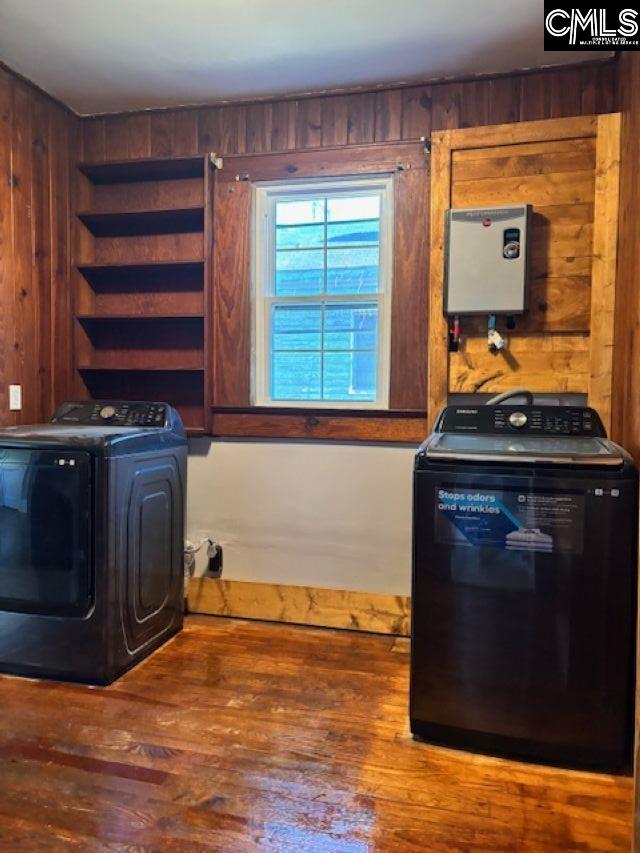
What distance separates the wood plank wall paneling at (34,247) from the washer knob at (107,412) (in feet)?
1.20

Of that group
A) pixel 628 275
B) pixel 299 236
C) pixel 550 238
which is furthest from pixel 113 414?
pixel 628 275

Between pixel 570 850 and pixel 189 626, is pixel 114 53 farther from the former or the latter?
pixel 570 850

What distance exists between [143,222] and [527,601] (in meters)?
2.64

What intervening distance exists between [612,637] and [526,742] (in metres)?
0.43

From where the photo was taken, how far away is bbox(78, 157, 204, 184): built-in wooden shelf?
3.08 metres

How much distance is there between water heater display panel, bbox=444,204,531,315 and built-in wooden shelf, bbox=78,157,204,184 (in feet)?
4.48

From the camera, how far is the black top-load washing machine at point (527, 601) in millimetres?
1824

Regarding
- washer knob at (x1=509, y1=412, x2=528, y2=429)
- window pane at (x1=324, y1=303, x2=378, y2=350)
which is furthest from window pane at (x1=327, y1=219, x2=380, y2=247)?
washer knob at (x1=509, y1=412, x2=528, y2=429)

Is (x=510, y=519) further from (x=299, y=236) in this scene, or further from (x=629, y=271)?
(x=299, y=236)

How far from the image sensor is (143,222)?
10.6 ft

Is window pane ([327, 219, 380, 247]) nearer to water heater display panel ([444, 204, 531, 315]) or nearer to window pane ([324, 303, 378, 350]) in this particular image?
window pane ([324, 303, 378, 350])

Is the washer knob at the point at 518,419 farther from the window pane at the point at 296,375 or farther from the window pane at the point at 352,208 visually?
the window pane at the point at 352,208

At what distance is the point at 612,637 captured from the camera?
71.9 inches

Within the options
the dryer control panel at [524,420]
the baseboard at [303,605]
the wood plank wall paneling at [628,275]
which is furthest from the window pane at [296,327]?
the wood plank wall paneling at [628,275]
